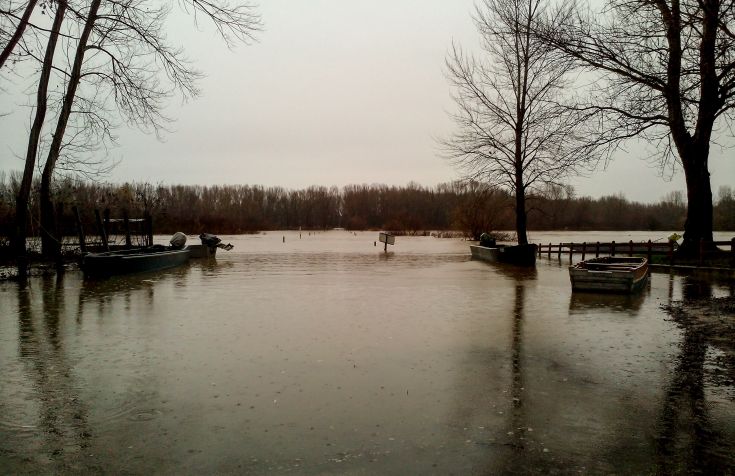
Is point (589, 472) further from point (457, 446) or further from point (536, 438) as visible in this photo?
point (457, 446)

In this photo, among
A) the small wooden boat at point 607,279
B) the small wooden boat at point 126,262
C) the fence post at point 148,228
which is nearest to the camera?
the small wooden boat at point 607,279

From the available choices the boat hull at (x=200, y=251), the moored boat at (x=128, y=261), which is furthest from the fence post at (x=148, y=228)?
the boat hull at (x=200, y=251)

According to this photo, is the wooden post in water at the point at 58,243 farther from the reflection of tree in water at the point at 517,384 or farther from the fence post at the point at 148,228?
the reflection of tree in water at the point at 517,384

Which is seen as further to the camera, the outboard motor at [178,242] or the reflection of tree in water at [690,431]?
the outboard motor at [178,242]

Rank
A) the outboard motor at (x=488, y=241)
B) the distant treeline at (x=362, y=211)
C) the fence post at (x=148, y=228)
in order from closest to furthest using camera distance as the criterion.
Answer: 1. the fence post at (x=148, y=228)
2. the outboard motor at (x=488, y=241)
3. the distant treeline at (x=362, y=211)

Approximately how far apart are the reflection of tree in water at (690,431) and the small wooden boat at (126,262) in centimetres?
1678

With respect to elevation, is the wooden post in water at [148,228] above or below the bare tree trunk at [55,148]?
below

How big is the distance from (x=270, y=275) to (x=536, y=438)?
1560 centimetres

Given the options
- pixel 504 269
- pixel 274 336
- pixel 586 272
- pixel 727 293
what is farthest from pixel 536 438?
pixel 504 269

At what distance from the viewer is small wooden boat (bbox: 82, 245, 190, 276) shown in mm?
17812

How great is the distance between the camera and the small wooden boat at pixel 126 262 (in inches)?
701

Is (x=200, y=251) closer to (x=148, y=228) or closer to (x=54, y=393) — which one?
(x=148, y=228)

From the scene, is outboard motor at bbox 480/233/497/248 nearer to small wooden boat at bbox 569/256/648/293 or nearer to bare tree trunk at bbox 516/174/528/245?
bare tree trunk at bbox 516/174/528/245

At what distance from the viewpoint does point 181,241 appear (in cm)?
2631
